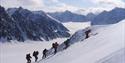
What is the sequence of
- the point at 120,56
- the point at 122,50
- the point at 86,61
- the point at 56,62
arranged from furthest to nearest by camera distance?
1. the point at 56,62
2. the point at 86,61
3. the point at 122,50
4. the point at 120,56

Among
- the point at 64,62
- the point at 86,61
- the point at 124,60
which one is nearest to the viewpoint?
the point at 124,60

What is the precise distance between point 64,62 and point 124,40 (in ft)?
12.9

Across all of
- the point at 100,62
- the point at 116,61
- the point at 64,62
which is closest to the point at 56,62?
the point at 64,62

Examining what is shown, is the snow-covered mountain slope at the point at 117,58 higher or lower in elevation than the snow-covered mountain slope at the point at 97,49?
higher

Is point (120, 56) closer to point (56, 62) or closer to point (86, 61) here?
point (86, 61)

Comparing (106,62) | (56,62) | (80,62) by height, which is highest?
(106,62)

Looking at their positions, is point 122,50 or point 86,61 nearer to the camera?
point 122,50

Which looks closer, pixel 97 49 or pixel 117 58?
pixel 117 58

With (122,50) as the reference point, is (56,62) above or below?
below

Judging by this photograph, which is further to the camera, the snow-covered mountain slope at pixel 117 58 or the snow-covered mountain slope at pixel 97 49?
the snow-covered mountain slope at pixel 97 49

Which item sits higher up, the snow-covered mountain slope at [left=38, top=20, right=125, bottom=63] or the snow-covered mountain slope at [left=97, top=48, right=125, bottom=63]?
the snow-covered mountain slope at [left=97, top=48, right=125, bottom=63]

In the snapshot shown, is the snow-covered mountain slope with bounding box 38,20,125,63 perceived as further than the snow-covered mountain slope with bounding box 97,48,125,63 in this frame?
Yes

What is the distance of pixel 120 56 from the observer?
1230 cm

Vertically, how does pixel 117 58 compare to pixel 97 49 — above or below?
above
